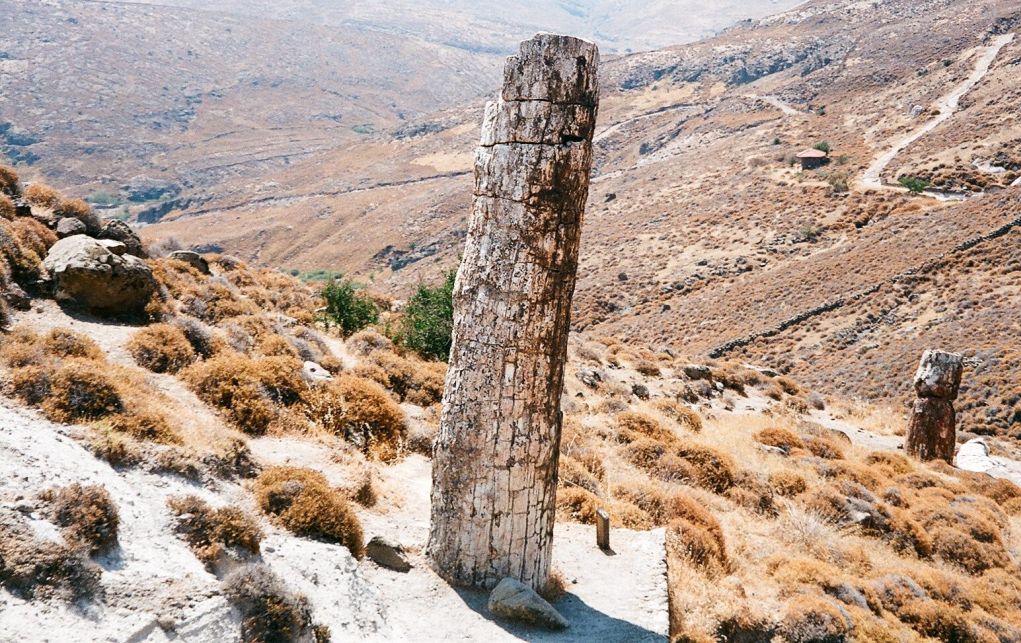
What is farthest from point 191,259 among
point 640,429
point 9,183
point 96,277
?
Answer: point 640,429

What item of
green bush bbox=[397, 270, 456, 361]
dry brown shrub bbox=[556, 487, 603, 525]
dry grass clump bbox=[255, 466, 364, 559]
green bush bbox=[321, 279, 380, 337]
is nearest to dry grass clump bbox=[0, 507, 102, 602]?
dry grass clump bbox=[255, 466, 364, 559]

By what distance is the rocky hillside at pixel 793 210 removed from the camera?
110 ft

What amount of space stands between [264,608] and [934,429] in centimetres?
1816

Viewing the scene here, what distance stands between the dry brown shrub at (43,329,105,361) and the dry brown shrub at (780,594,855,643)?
1030 cm

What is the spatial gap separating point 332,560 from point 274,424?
4536 millimetres

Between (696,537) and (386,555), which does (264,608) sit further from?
(696,537)

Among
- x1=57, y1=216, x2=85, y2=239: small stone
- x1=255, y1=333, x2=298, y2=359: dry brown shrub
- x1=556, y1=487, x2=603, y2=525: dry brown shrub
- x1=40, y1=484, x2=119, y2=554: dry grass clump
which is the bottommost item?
x1=556, y1=487, x2=603, y2=525: dry brown shrub

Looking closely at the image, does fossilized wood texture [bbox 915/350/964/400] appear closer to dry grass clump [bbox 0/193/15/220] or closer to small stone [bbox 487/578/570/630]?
small stone [bbox 487/578/570/630]

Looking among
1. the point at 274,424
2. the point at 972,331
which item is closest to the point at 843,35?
the point at 972,331

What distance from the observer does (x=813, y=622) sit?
8992 millimetres

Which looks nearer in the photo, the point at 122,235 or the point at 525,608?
the point at 525,608

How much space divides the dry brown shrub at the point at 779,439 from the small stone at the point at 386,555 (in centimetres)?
1283

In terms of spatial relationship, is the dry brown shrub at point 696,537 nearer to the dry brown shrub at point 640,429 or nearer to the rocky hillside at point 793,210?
the dry brown shrub at point 640,429

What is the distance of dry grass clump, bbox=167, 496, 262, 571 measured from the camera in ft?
20.6
